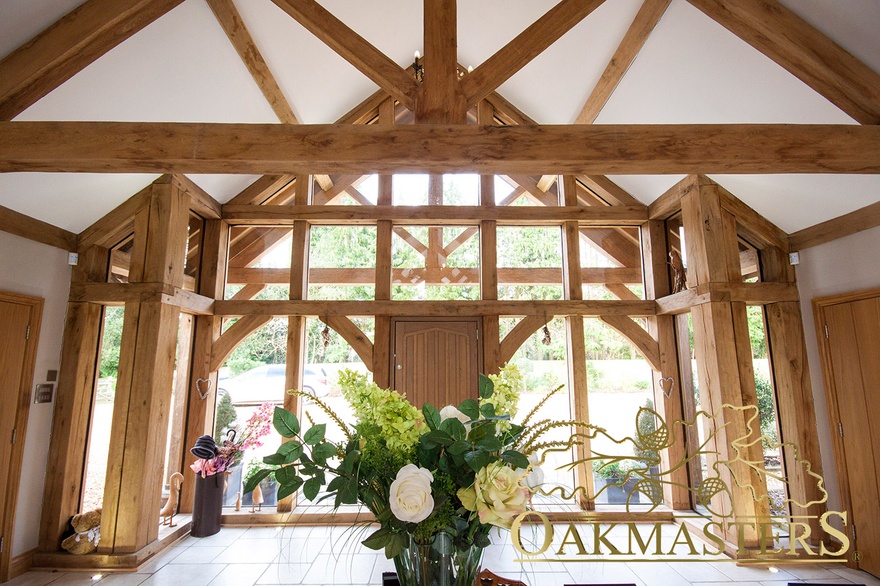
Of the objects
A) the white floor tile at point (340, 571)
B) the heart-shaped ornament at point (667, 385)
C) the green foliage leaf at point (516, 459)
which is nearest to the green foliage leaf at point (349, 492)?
the green foliage leaf at point (516, 459)

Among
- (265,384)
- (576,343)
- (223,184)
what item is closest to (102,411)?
(265,384)

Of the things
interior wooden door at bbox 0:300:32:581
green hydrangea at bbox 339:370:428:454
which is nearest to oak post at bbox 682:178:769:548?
green hydrangea at bbox 339:370:428:454

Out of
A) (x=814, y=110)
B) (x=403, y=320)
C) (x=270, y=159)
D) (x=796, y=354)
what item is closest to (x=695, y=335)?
(x=796, y=354)

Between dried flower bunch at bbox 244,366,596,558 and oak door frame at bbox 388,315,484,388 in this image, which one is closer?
dried flower bunch at bbox 244,366,596,558

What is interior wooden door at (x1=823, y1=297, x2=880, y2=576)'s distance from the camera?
3.36 meters

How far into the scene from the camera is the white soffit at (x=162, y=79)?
3.14m

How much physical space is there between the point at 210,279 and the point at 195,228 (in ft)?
1.85

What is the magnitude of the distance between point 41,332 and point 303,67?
125 inches

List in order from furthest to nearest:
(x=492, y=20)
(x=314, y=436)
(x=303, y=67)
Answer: (x=492, y=20), (x=303, y=67), (x=314, y=436)

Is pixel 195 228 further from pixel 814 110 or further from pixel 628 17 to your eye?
pixel 814 110

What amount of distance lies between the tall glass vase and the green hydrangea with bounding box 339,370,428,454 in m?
0.24

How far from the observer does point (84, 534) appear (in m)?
3.58

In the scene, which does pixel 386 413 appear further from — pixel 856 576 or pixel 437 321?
pixel 856 576

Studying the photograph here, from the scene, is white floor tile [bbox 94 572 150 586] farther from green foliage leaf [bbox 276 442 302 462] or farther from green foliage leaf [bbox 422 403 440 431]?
green foliage leaf [bbox 422 403 440 431]
